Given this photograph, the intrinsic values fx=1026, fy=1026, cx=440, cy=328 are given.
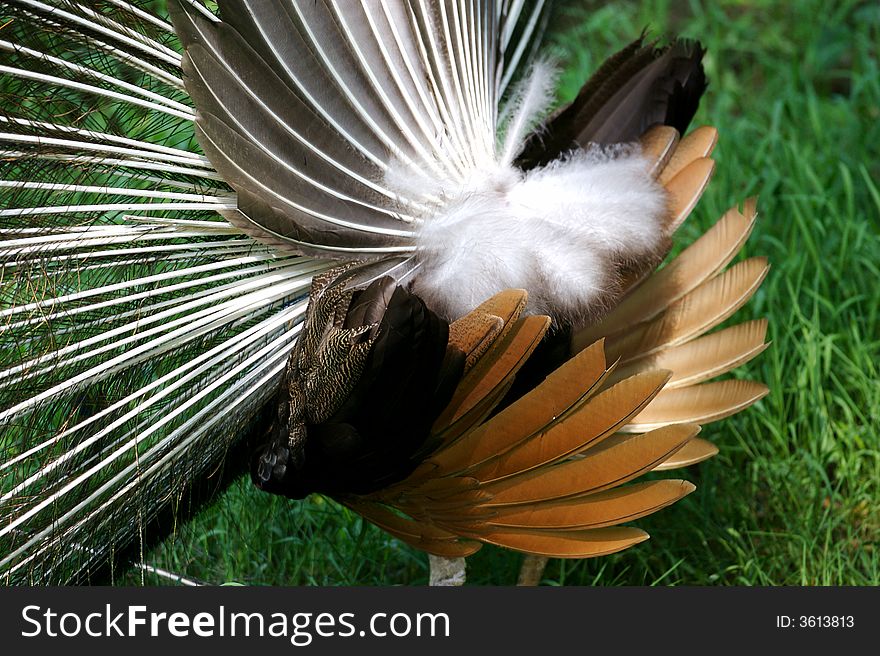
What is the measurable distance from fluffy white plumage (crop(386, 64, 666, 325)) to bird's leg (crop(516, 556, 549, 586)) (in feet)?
2.48

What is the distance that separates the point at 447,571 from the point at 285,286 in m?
0.78

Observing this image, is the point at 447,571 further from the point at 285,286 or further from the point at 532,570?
the point at 285,286

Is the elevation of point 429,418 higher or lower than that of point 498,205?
lower

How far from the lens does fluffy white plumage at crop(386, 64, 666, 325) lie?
1.90m

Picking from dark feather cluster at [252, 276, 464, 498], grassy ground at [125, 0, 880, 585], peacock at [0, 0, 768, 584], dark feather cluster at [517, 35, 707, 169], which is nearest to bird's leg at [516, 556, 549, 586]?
grassy ground at [125, 0, 880, 585]

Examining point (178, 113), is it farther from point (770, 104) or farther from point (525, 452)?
point (770, 104)

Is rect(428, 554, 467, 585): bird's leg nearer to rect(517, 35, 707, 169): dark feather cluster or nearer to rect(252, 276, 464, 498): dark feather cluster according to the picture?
rect(252, 276, 464, 498): dark feather cluster

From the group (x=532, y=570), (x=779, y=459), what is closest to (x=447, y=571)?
(x=532, y=570)

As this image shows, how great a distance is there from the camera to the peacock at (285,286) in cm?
182

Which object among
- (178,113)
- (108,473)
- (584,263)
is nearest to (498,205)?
(584,263)

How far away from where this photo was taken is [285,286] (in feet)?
6.41

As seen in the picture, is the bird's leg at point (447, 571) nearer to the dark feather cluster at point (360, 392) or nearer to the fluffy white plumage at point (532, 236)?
the dark feather cluster at point (360, 392)

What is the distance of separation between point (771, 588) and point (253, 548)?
1.28 metres

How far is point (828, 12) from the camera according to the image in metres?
4.38
